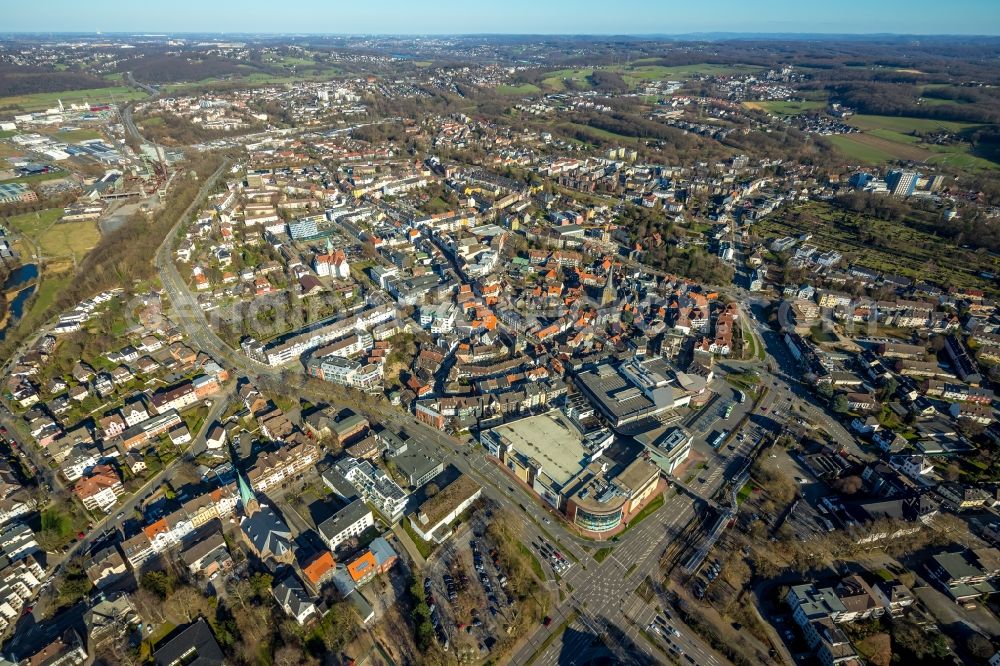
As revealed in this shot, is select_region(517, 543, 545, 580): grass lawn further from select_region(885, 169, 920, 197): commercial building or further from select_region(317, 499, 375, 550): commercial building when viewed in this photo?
select_region(885, 169, 920, 197): commercial building

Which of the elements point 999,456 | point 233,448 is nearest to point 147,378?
point 233,448

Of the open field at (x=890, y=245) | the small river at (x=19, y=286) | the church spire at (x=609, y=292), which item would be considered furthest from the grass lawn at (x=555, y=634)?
the open field at (x=890, y=245)

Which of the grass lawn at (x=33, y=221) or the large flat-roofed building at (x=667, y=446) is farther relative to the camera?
the grass lawn at (x=33, y=221)

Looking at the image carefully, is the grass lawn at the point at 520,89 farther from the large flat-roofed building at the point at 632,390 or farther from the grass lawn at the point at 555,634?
the grass lawn at the point at 555,634

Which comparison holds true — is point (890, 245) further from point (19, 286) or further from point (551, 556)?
point (19, 286)

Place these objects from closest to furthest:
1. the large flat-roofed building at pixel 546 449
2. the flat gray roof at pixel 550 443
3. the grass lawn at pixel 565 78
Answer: the large flat-roofed building at pixel 546 449 < the flat gray roof at pixel 550 443 < the grass lawn at pixel 565 78

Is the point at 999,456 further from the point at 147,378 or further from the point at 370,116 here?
the point at 370,116

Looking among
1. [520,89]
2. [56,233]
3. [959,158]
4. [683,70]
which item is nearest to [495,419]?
[56,233]
